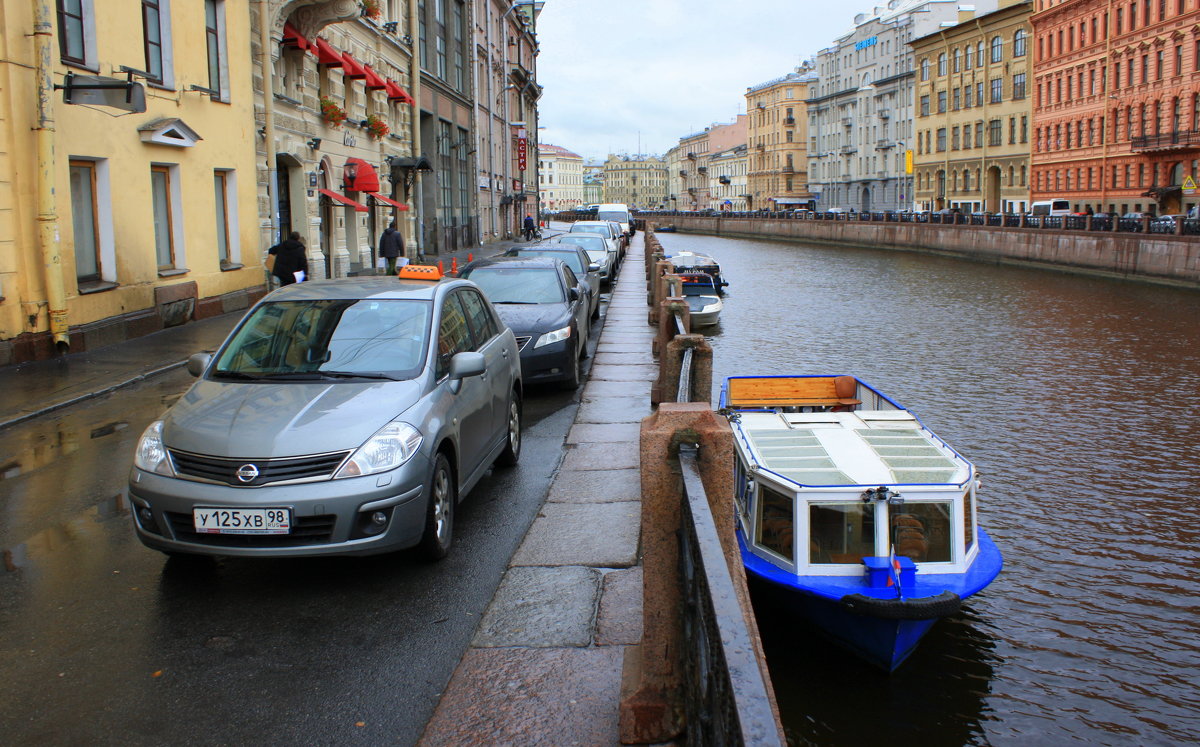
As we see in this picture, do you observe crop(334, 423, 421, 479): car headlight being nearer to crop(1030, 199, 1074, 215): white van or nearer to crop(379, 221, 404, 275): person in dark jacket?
crop(379, 221, 404, 275): person in dark jacket

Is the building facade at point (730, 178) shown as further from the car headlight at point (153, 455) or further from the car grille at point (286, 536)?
the car grille at point (286, 536)

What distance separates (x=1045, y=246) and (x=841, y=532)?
40.0m

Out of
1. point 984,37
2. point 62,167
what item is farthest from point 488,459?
point 984,37

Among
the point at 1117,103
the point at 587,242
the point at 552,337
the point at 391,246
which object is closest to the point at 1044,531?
the point at 552,337

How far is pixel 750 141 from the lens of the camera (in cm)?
14612

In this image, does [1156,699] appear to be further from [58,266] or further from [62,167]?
[62,167]

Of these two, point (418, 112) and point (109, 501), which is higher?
point (418, 112)

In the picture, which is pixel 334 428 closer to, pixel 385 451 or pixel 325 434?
pixel 325 434

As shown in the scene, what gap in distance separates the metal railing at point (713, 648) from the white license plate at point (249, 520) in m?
2.52

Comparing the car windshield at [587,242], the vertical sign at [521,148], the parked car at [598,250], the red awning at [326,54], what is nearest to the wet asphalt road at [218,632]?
the red awning at [326,54]

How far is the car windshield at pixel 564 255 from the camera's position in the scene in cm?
2098

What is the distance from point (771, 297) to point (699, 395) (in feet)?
83.4

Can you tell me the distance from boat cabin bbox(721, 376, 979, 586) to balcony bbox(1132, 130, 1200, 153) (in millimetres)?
50166

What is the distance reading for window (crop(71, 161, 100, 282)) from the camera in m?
14.9
